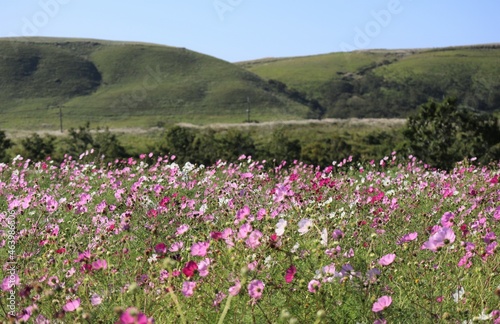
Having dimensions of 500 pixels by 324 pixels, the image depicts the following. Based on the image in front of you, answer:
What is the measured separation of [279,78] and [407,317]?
434 feet

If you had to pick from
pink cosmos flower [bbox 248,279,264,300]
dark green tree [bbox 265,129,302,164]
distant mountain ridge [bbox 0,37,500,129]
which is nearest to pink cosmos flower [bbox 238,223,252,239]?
pink cosmos flower [bbox 248,279,264,300]

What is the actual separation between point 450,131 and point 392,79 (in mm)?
103538

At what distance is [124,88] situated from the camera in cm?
11531

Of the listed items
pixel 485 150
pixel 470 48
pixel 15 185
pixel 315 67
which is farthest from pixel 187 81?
pixel 15 185

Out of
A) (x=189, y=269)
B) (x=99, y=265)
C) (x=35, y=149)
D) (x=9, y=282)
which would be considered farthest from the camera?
(x=35, y=149)

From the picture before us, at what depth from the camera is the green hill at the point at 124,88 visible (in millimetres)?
99375

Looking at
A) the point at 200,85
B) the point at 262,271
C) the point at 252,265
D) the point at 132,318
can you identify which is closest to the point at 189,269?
the point at 252,265

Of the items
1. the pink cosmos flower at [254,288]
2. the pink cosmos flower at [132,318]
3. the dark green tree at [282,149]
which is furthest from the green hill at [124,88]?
→ the pink cosmos flower at [132,318]

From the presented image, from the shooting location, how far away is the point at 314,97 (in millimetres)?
120688

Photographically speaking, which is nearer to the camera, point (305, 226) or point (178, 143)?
point (305, 226)

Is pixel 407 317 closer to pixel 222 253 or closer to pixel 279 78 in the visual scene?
pixel 222 253

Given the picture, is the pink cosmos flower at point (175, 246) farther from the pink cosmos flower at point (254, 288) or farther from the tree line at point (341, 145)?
the tree line at point (341, 145)

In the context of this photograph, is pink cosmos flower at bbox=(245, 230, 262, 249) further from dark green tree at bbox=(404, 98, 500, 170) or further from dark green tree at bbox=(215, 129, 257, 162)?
dark green tree at bbox=(215, 129, 257, 162)

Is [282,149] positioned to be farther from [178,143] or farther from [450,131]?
[450,131]
